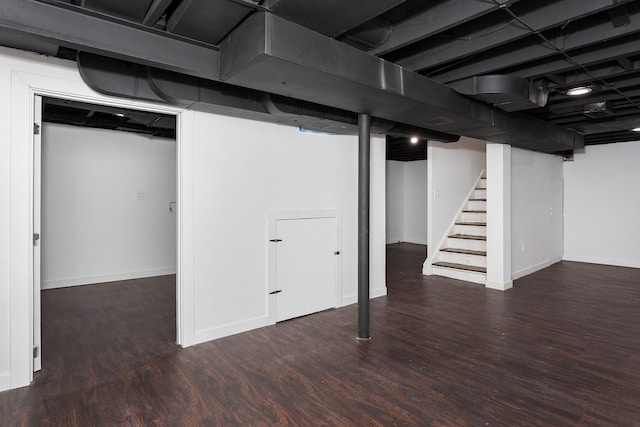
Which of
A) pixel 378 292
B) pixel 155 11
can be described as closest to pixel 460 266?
pixel 378 292

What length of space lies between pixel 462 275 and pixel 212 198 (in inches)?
169

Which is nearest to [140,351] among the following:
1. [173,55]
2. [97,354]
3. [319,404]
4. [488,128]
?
[97,354]

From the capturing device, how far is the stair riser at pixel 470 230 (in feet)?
20.8

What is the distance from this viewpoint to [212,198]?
3.40 m

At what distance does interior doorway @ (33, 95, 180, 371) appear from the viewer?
5230mm

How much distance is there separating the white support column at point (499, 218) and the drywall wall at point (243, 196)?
2.50 meters

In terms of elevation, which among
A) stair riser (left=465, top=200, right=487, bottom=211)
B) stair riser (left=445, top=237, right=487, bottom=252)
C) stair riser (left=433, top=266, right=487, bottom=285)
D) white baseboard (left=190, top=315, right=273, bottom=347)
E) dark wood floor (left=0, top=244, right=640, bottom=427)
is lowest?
dark wood floor (left=0, top=244, right=640, bottom=427)

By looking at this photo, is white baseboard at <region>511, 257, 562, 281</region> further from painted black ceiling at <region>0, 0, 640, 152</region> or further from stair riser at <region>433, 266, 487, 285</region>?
painted black ceiling at <region>0, 0, 640, 152</region>

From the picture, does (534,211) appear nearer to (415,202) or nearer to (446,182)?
(446,182)

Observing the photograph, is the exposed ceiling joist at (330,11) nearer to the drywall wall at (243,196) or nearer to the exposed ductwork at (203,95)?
the exposed ductwork at (203,95)

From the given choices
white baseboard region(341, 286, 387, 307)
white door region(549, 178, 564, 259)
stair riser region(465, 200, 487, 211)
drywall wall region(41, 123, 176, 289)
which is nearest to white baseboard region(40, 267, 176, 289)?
drywall wall region(41, 123, 176, 289)

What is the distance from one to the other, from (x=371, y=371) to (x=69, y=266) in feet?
16.1

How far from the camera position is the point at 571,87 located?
3775mm

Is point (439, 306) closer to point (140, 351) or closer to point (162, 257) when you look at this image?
point (140, 351)
